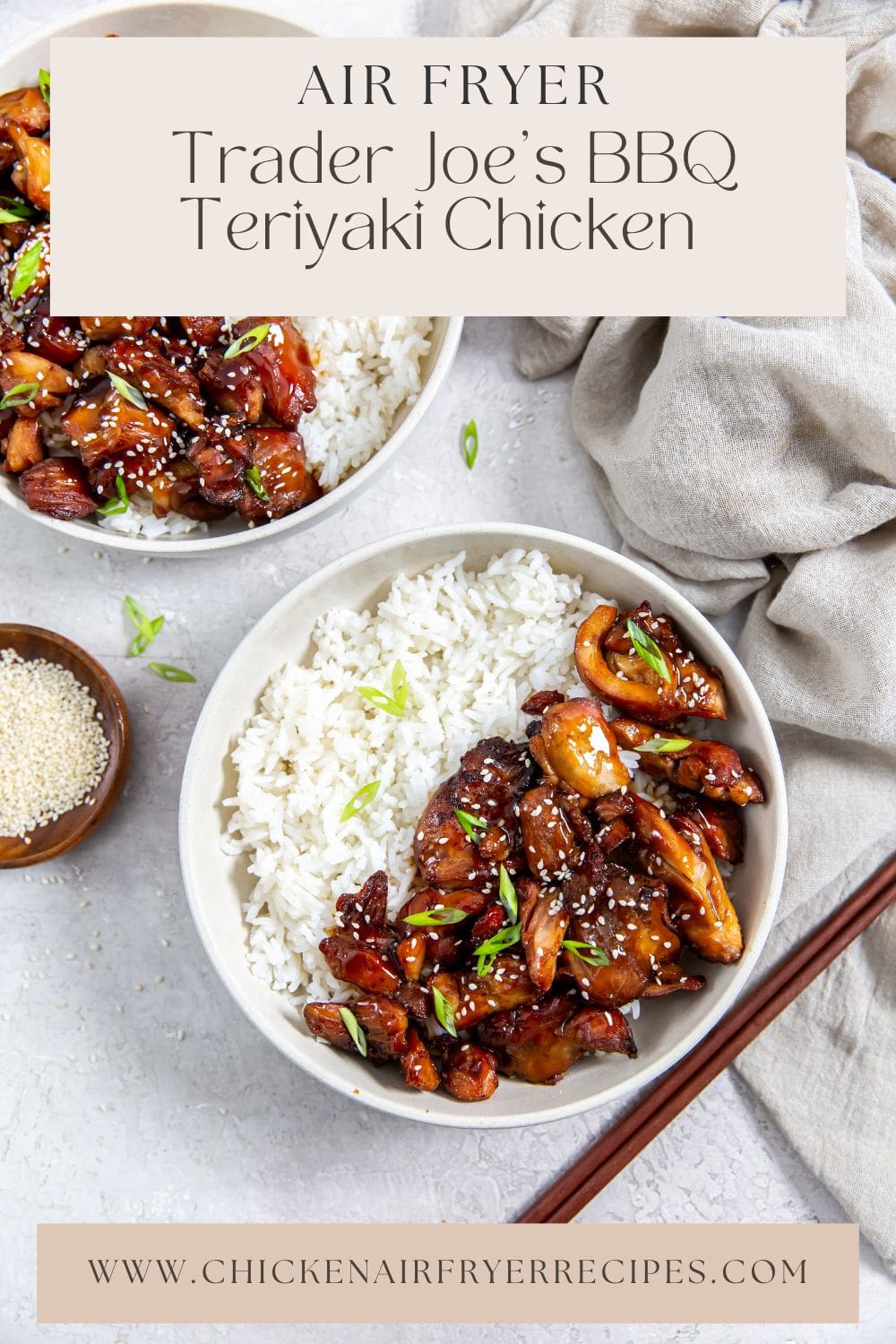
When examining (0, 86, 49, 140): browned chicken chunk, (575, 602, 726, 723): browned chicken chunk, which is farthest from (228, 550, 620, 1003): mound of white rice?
(0, 86, 49, 140): browned chicken chunk

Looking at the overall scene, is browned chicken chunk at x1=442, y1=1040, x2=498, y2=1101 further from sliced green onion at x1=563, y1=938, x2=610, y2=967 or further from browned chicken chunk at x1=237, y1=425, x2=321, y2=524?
browned chicken chunk at x1=237, y1=425, x2=321, y2=524

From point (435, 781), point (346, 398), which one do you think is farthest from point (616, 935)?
point (346, 398)

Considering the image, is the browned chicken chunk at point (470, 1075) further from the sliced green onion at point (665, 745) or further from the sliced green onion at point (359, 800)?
the sliced green onion at point (665, 745)

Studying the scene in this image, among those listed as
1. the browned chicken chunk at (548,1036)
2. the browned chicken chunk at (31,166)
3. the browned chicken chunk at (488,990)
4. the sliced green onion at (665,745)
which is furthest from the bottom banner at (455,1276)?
the browned chicken chunk at (31,166)

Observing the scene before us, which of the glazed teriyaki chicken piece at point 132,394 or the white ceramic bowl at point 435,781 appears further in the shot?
the glazed teriyaki chicken piece at point 132,394

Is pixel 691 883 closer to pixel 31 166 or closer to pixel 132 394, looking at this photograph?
pixel 132 394

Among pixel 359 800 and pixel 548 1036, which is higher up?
pixel 359 800
